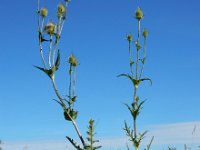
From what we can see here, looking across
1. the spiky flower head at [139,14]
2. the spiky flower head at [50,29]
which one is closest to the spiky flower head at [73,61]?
the spiky flower head at [50,29]

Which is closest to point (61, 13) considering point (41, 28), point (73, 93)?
point (41, 28)

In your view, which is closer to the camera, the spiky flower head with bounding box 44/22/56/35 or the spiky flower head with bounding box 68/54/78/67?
the spiky flower head with bounding box 44/22/56/35

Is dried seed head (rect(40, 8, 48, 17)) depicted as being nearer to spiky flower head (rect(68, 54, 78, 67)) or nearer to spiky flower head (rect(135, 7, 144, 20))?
spiky flower head (rect(68, 54, 78, 67))

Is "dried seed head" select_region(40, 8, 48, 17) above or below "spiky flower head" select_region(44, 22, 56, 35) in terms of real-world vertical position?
above

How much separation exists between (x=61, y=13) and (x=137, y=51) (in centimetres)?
136

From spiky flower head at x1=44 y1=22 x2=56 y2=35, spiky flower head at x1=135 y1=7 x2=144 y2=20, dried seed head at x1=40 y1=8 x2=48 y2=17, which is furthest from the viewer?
spiky flower head at x1=135 y1=7 x2=144 y2=20

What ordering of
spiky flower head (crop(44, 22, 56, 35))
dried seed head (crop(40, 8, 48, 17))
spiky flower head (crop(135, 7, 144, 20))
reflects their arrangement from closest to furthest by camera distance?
spiky flower head (crop(44, 22, 56, 35)) < dried seed head (crop(40, 8, 48, 17)) < spiky flower head (crop(135, 7, 144, 20))

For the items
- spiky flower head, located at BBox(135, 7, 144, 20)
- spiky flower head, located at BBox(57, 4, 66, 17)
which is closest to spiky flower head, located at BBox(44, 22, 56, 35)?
spiky flower head, located at BBox(57, 4, 66, 17)

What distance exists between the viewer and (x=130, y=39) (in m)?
6.11

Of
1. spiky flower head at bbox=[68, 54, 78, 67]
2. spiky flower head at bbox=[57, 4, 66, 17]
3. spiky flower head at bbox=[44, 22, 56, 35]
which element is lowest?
spiky flower head at bbox=[68, 54, 78, 67]

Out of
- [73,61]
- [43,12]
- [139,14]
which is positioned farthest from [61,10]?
[139,14]

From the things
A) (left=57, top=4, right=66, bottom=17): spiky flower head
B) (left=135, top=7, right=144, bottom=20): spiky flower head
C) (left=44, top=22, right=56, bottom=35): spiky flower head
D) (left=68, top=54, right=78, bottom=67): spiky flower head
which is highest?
(left=135, top=7, right=144, bottom=20): spiky flower head

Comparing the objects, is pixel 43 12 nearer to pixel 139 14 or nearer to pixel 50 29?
pixel 50 29

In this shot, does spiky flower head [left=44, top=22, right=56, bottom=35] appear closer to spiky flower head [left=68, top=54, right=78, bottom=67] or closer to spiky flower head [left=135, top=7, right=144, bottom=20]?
spiky flower head [left=68, top=54, right=78, bottom=67]
